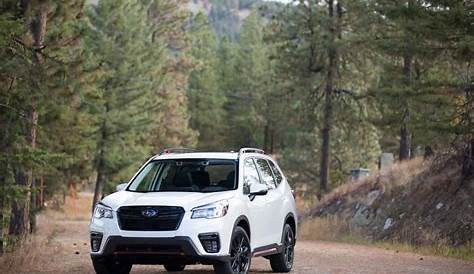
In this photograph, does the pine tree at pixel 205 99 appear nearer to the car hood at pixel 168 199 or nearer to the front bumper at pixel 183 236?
the car hood at pixel 168 199

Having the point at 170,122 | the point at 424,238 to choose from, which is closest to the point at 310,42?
the point at 424,238

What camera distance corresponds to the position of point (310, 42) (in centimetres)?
3488

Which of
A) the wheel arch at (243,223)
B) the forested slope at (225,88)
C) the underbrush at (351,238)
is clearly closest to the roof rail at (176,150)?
the wheel arch at (243,223)

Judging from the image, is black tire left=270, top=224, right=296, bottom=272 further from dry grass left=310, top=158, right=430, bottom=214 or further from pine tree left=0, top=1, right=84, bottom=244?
dry grass left=310, top=158, right=430, bottom=214

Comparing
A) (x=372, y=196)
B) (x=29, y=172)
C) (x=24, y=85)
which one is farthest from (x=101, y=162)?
(x=24, y=85)

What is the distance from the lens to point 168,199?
409 inches

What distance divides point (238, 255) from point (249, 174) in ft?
4.97

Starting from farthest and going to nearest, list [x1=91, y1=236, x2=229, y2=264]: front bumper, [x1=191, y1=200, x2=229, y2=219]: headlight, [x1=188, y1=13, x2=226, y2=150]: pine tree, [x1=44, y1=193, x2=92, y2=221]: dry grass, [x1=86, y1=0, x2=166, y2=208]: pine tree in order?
[x1=188, y1=13, x2=226, y2=150]: pine tree → [x1=44, y1=193, x2=92, y2=221]: dry grass → [x1=86, y1=0, x2=166, y2=208]: pine tree → [x1=191, y1=200, x2=229, y2=219]: headlight → [x1=91, y1=236, x2=229, y2=264]: front bumper

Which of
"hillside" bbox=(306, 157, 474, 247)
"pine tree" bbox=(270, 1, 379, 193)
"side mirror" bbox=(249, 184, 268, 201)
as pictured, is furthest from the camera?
"pine tree" bbox=(270, 1, 379, 193)

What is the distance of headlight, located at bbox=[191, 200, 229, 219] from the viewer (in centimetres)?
1020

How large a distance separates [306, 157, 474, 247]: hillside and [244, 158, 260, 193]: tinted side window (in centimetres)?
877

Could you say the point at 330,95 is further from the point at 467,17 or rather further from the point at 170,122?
the point at 170,122

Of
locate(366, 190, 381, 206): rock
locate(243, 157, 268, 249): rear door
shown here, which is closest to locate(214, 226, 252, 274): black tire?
locate(243, 157, 268, 249): rear door

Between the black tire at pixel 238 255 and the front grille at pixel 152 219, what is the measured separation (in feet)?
2.97
